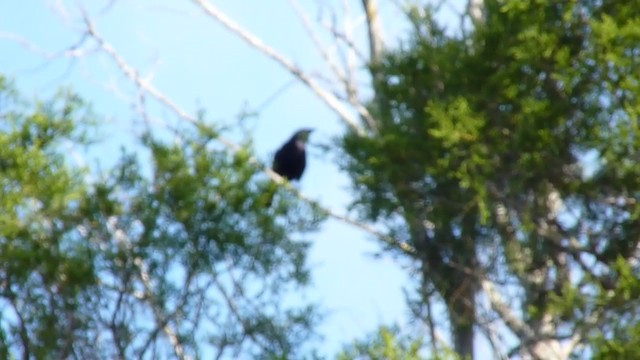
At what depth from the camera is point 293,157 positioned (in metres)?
14.4

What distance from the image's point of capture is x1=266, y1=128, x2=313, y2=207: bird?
14.2 metres

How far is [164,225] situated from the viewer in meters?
9.58

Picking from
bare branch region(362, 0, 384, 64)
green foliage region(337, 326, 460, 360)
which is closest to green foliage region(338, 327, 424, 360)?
green foliage region(337, 326, 460, 360)

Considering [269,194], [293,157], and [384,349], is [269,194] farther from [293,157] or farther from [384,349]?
[293,157]

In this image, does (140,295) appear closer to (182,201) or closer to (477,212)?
(182,201)

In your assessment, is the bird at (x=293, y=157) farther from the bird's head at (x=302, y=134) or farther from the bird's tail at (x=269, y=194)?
the bird's tail at (x=269, y=194)

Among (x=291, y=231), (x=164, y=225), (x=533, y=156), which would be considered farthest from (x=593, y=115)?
(x=164, y=225)

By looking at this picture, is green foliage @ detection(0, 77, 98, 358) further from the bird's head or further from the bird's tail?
the bird's head

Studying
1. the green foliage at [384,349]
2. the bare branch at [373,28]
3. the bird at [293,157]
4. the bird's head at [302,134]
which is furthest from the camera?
the bird's head at [302,134]

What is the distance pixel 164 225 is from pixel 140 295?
0.48 meters

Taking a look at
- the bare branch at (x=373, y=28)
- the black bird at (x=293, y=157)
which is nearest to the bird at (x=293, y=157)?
the black bird at (x=293, y=157)

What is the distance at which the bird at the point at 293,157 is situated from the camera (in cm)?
1416

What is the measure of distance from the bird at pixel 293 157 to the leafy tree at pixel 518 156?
3950 millimetres

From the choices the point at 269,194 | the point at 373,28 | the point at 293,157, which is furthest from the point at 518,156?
the point at 293,157
